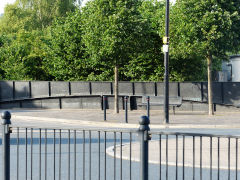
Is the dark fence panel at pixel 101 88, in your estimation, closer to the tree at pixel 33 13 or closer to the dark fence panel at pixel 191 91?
the dark fence panel at pixel 191 91

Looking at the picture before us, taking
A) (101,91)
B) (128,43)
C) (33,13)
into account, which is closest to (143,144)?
(128,43)

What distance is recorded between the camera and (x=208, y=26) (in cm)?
2325

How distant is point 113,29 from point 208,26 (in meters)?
4.66

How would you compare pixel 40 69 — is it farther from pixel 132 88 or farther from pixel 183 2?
pixel 183 2

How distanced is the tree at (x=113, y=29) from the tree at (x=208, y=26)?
2.29 meters

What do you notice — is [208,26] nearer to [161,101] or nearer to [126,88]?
Result: [161,101]

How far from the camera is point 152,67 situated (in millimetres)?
31422

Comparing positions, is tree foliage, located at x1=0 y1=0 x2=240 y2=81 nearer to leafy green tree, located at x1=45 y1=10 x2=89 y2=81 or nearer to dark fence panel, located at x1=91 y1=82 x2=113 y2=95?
leafy green tree, located at x1=45 y1=10 x2=89 y2=81

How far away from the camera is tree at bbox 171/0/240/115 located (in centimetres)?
2309

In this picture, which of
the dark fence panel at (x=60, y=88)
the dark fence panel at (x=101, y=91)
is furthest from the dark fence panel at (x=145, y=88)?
the dark fence panel at (x=60, y=88)

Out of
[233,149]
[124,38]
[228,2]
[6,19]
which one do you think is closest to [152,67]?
[124,38]

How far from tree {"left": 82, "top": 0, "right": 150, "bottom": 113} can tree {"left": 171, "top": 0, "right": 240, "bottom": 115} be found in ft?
7.52

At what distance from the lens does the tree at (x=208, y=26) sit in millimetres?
23094

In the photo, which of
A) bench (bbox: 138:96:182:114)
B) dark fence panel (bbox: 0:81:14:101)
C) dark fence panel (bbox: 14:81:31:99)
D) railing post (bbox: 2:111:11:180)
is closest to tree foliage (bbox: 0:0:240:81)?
bench (bbox: 138:96:182:114)
